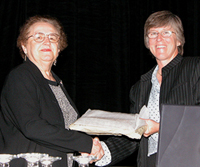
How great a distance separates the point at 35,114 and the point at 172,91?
0.89 m

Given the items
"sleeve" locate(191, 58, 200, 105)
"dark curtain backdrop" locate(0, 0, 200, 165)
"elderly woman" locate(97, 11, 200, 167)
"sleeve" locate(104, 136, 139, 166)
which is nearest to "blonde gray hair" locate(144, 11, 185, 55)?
"elderly woman" locate(97, 11, 200, 167)

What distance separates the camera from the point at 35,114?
1391 mm

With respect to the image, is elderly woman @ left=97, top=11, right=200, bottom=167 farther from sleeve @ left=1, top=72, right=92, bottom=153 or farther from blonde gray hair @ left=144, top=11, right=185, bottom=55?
sleeve @ left=1, top=72, right=92, bottom=153

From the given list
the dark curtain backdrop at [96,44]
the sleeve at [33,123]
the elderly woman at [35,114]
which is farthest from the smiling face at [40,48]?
the dark curtain backdrop at [96,44]

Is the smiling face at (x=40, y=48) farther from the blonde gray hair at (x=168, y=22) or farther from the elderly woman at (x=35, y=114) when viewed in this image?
the blonde gray hair at (x=168, y=22)

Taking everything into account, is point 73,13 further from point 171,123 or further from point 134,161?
point 171,123

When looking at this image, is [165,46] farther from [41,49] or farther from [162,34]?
[41,49]

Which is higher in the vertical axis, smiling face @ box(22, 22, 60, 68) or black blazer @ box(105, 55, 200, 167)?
smiling face @ box(22, 22, 60, 68)

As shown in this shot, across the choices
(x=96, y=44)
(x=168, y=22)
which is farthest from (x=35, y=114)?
(x=96, y=44)

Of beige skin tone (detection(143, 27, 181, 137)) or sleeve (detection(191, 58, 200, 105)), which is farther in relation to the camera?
beige skin tone (detection(143, 27, 181, 137))

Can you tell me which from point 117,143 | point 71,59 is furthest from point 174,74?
point 71,59

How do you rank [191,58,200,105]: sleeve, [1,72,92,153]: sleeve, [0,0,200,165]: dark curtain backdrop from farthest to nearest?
[0,0,200,165]: dark curtain backdrop
[191,58,200,105]: sleeve
[1,72,92,153]: sleeve

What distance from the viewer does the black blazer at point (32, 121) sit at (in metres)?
1.34

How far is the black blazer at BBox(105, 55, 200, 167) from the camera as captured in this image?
5.60 feet
